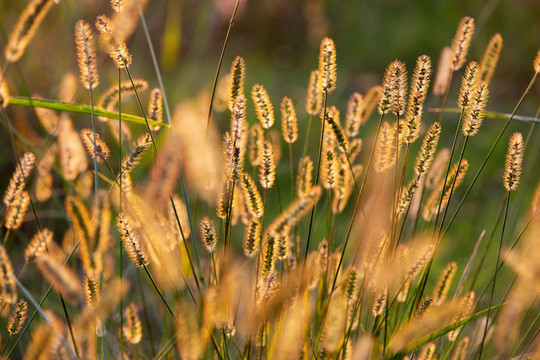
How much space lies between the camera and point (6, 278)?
0.86 m

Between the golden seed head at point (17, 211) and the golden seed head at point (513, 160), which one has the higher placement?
the golden seed head at point (513, 160)

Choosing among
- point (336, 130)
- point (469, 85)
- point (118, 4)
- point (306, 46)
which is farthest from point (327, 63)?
point (306, 46)

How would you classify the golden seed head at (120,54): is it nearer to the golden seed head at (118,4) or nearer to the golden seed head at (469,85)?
the golden seed head at (118,4)

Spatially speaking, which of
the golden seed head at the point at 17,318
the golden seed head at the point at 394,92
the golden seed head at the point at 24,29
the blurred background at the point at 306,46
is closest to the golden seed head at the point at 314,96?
the golden seed head at the point at 394,92

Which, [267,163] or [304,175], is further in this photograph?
[304,175]

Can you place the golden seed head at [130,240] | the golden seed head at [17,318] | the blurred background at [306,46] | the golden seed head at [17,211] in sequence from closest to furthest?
the golden seed head at [130,240]
the golden seed head at [17,318]
the golden seed head at [17,211]
the blurred background at [306,46]

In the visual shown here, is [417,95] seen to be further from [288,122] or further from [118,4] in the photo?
[118,4]

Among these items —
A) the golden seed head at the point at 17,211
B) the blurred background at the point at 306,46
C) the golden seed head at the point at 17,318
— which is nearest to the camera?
the golden seed head at the point at 17,318

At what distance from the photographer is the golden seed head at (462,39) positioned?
0.85 metres

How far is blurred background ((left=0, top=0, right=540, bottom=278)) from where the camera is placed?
2.20 m

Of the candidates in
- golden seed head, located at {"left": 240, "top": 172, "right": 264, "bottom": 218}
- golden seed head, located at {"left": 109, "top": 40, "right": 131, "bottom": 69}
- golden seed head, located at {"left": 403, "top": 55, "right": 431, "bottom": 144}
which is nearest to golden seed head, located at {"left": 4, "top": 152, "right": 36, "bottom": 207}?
golden seed head, located at {"left": 109, "top": 40, "right": 131, "bottom": 69}

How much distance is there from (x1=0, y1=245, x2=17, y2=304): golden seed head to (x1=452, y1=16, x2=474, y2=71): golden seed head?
77 centimetres

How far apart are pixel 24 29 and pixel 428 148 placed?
66 centimetres

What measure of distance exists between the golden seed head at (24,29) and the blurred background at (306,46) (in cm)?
110
